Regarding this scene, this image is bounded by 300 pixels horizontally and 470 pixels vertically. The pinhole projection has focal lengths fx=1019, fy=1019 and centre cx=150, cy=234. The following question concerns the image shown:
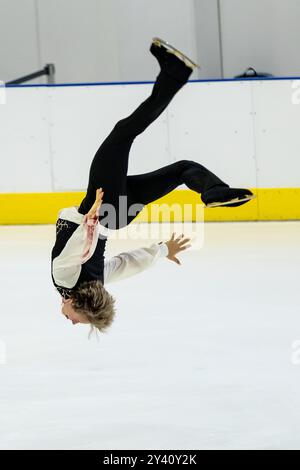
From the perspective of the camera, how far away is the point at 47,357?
17.8 ft

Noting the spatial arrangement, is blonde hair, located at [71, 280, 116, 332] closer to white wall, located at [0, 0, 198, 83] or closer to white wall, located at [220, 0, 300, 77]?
white wall, located at [0, 0, 198, 83]

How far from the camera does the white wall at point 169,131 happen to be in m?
9.88

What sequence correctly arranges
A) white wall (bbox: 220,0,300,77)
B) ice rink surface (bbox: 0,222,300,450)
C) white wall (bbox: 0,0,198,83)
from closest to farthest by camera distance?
1. ice rink surface (bbox: 0,222,300,450)
2. white wall (bbox: 220,0,300,77)
3. white wall (bbox: 0,0,198,83)

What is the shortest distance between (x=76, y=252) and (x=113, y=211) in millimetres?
330

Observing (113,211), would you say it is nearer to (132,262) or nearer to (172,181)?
(132,262)

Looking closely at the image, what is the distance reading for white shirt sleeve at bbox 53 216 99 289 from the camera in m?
4.63

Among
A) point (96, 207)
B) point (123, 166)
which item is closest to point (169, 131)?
point (123, 166)

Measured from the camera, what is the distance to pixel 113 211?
4.86 m

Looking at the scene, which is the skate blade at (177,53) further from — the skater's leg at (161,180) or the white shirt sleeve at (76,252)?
the white shirt sleeve at (76,252)

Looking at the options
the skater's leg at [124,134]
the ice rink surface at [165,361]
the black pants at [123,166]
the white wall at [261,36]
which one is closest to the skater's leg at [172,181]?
the black pants at [123,166]

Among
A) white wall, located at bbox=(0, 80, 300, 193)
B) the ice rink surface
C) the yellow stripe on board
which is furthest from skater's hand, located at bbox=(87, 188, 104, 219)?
the yellow stripe on board

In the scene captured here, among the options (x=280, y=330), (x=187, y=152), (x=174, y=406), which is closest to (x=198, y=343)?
(x=280, y=330)

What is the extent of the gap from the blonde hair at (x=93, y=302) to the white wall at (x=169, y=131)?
529 cm

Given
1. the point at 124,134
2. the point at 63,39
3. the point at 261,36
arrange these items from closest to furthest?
1. the point at 124,134
2. the point at 261,36
3. the point at 63,39
